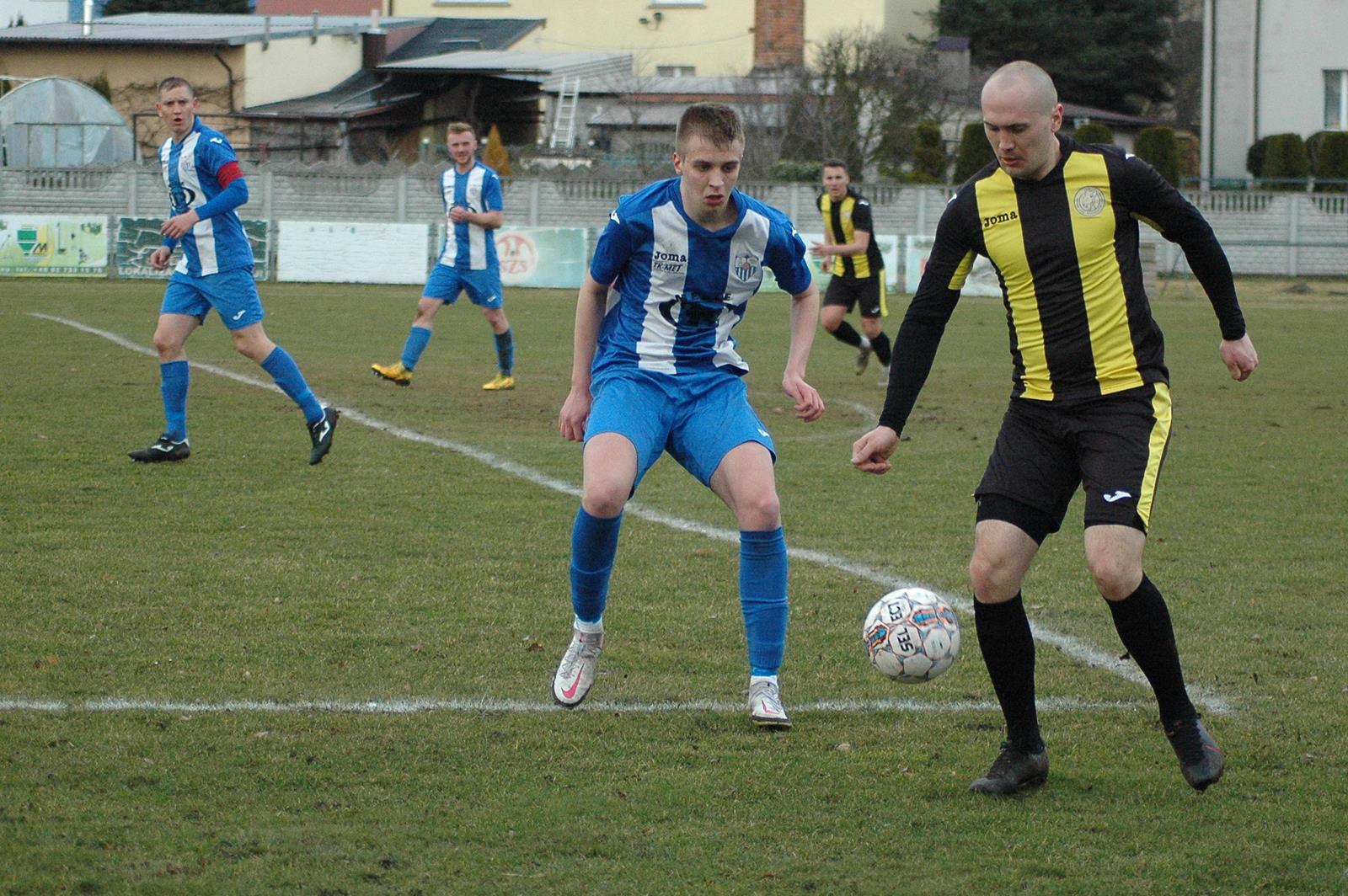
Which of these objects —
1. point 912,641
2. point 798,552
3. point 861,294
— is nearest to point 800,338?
point 912,641

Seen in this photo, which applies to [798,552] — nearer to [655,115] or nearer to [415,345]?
[415,345]

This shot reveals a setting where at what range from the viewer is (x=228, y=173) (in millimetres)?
9141

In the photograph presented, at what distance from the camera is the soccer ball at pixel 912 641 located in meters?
4.58

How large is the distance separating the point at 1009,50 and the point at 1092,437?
50.0 meters

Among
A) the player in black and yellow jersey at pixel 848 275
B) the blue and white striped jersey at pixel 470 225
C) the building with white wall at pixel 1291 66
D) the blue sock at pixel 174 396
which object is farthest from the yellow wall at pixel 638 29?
the blue sock at pixel 174 396

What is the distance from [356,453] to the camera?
9.88 m

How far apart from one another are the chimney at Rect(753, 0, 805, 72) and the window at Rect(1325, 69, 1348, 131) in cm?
1471

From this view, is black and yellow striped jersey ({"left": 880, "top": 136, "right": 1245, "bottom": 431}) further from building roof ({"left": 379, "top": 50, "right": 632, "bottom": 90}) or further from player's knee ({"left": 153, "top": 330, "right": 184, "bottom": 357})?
building roof ({"left": 379, "top": 50, "right": 632, "bottom": 90})

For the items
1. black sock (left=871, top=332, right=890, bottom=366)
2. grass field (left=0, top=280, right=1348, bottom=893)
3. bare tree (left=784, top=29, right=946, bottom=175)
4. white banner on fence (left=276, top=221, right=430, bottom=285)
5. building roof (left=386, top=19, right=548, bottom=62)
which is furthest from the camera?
building roof (left=386, top=19, right=548, bottom=62)

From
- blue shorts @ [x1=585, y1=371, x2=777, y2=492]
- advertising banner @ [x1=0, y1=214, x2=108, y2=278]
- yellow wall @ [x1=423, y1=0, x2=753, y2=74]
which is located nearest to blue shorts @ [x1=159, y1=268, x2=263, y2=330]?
blue shorts @ [x1=585, y1=371, x2=777, y2=492]

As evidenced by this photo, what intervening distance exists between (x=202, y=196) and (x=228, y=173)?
0.86 feet

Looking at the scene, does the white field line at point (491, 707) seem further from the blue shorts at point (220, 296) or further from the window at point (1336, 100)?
the window at point (1336, 100)

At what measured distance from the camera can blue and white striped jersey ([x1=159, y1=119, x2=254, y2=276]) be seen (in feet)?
30.1

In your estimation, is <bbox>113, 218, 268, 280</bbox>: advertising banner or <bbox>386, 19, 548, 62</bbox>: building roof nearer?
<bbox>113, 218, 268, 280</bbox>: advertising banner
